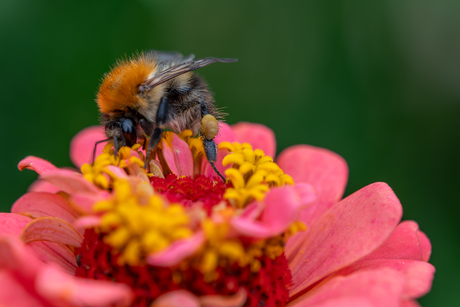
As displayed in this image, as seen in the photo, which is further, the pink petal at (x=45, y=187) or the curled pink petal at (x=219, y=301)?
the pink petal at (x=45, y=187)

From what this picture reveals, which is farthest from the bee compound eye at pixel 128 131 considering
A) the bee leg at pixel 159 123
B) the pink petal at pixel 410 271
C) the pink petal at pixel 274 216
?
the pink petal at pixel 410 271

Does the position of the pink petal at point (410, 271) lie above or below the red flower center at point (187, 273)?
below

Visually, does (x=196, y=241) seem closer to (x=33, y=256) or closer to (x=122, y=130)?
(x=33, y=256)

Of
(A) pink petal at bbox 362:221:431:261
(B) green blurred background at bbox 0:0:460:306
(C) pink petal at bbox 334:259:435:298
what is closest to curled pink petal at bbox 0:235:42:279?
(C) pink petal at bbox 334:259:435:298

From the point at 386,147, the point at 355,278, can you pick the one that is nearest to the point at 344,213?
the point at 355,278

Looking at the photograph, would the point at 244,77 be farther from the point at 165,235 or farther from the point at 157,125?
the point at 165,235

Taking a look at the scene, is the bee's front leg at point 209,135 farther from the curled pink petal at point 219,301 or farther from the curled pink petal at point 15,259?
the curled pink petal at point 15,259

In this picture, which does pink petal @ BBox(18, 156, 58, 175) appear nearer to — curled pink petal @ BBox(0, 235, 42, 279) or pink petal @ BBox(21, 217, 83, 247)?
pink petal @ BBox(21, 217, 83, 247)
